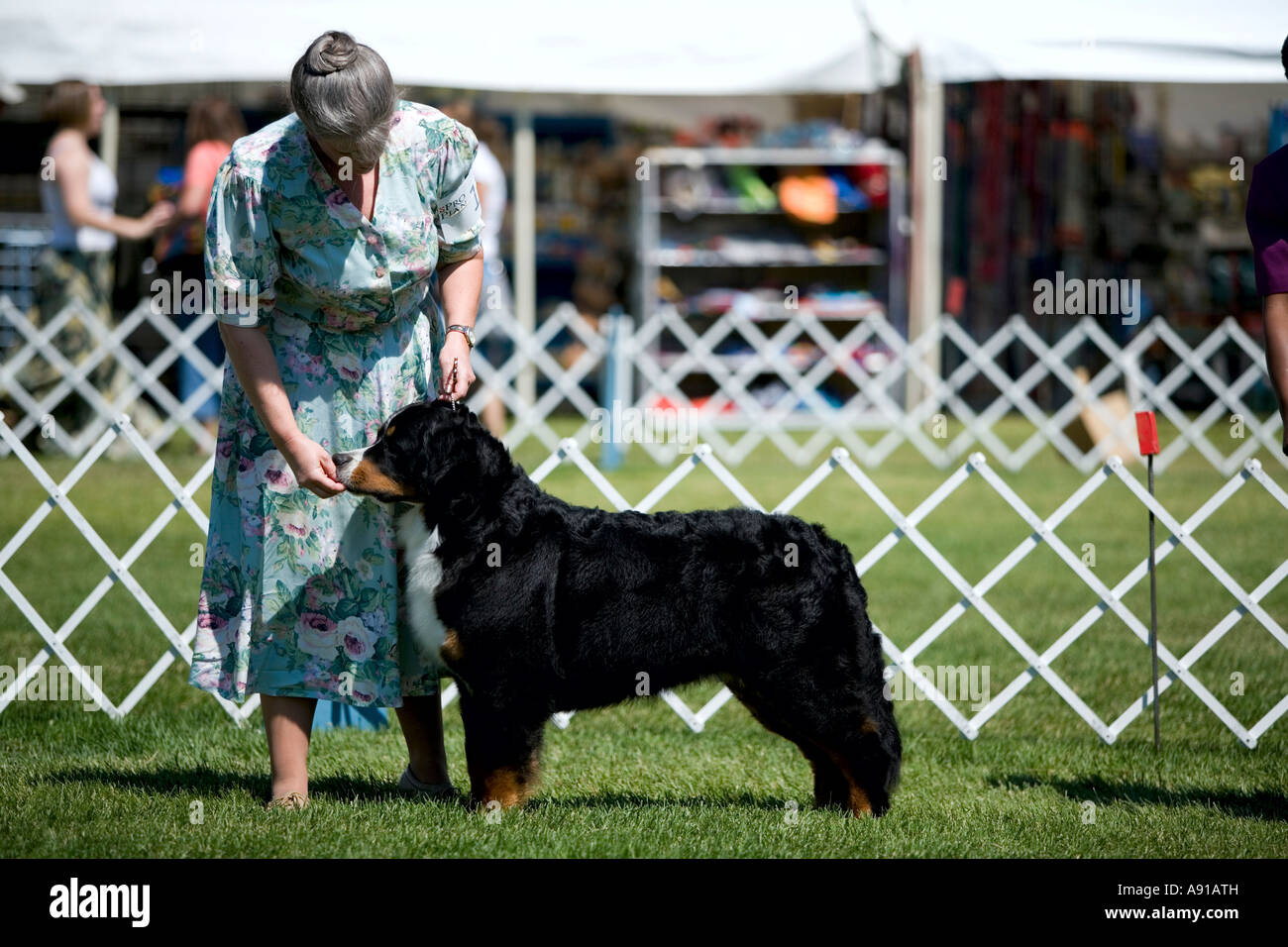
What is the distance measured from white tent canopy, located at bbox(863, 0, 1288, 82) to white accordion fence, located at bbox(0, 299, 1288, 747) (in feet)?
6.97

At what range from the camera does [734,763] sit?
4211mm

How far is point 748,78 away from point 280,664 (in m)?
6.80

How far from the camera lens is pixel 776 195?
43.1 feet

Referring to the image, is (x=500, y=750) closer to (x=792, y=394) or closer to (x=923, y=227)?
(x=792, y=394)

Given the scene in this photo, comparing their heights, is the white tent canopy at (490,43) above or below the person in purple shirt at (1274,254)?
above

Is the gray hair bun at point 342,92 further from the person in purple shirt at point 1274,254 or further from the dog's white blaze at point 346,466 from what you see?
the person in purple shirt at point 1274,254

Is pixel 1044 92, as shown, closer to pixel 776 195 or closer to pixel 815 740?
pixel 776 195

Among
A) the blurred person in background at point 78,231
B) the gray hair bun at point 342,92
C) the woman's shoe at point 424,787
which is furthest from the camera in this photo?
the blurred person in background at point 78,231

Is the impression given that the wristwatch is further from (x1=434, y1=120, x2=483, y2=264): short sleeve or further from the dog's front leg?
the dog's front leg

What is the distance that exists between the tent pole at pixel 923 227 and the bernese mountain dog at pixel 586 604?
324 inches

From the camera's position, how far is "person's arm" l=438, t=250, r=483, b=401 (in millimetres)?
3502

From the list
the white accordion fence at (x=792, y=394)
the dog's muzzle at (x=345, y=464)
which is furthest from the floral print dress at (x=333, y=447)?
the white accordion fence at (x=792, y=394)

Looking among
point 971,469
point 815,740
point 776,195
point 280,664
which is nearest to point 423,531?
point 280,664

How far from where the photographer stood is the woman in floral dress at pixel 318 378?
3201 millimetres
